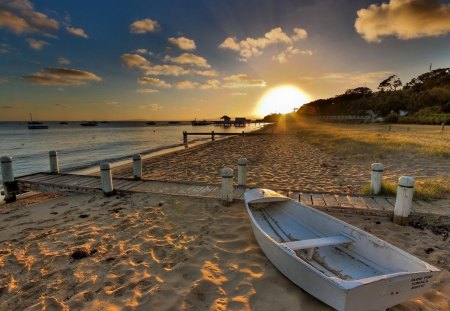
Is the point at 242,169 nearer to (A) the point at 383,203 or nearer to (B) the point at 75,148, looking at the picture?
(A) the point at 383,203


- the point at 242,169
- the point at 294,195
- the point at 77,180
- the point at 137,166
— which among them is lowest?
the point at 77,180

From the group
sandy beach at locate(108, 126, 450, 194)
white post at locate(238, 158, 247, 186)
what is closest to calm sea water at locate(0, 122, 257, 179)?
sandy beach at locate(108, 126, 450, 194)

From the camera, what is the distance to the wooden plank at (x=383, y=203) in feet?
17.8

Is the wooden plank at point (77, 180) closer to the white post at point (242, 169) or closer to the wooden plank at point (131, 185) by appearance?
the wooden plank at point (131, 185)

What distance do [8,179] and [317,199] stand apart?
10.2 m

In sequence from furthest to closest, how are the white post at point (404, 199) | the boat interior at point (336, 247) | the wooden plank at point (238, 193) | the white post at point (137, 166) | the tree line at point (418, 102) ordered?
1. the tree line at point (418, 102)
2. the white post at point (137, 166)
3. the wooden plank at point (238, 193)
4. the white post at point (404, 199)
5. the boat interior at point (336, 247)

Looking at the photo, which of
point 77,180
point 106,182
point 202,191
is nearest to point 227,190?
point 202,191

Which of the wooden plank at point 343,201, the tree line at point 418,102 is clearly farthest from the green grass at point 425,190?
the tree line at point 418,102

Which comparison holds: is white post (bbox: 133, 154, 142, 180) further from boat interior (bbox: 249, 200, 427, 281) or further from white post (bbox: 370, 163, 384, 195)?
white post (bbox: 370, 163, 384, 195)

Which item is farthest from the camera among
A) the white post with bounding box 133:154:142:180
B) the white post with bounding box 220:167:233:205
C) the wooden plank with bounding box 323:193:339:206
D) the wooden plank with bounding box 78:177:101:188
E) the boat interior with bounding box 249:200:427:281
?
the white post with bounding box 133:154:142:180

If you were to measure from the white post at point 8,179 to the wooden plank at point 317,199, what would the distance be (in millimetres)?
9765

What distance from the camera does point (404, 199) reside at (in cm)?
484

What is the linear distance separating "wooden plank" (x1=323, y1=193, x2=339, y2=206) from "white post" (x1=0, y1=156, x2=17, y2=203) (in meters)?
10.1

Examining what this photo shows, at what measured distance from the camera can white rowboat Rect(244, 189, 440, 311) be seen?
244 cm
